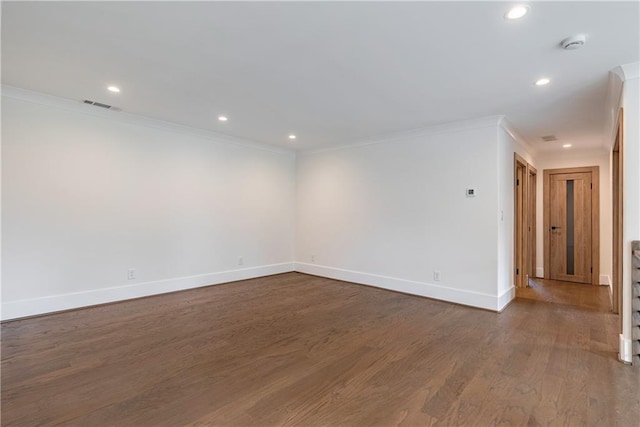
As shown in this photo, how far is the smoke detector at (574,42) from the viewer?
221cm

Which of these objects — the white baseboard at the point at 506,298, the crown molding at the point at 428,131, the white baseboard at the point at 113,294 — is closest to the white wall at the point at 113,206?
the white baseboard at the point at 113,294

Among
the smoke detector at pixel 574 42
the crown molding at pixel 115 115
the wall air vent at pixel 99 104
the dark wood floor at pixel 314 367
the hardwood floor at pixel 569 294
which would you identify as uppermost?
the wall air vent at pixel 99 104

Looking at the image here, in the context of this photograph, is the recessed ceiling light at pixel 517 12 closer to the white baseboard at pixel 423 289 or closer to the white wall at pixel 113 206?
the white baseboard at pixel 423 289

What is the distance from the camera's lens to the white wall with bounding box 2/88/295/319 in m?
3.48

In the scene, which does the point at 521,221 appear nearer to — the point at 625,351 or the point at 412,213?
the point at 412,213

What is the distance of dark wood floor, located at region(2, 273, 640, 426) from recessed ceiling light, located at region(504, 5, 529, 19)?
248 centimetres

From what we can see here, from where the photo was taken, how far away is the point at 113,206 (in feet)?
13.6

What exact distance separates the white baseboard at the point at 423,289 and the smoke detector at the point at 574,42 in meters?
2.83

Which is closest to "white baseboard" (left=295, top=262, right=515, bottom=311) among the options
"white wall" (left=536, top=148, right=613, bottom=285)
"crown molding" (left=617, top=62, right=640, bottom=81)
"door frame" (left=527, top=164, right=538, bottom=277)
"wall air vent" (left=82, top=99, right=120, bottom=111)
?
"door frame" (left=527, top=164, right=538, bottom=277)

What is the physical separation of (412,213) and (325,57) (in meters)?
2.91

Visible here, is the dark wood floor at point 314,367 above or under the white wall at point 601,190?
under

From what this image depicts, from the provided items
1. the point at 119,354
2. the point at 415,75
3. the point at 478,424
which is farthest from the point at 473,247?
the point at 119,354

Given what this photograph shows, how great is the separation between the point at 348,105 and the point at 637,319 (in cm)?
335

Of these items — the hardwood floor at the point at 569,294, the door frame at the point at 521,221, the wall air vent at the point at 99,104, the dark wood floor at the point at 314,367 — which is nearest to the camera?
the dark wood floor at the point at 314,367
